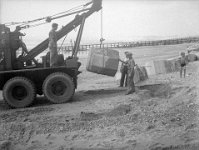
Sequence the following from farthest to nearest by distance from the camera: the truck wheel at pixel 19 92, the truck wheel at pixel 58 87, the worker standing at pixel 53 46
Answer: the worker standing at pixel 53 46 < the truck wheel at pixel 58 87 < the truck wheel at pixel 19 92

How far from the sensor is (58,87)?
32.7 feet

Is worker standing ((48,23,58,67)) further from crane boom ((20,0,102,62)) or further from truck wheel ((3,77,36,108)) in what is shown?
truck wheel ((3,77,36,108))

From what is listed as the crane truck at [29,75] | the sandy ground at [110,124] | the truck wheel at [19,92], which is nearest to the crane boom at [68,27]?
the crane truck at [29,75]

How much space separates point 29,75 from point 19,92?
60 centimetres

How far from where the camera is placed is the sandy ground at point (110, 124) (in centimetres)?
652

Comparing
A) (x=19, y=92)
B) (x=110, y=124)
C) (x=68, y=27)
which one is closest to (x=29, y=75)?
(x=19, y=92)

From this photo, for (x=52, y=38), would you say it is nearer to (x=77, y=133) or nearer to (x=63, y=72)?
(x=63, y=72)

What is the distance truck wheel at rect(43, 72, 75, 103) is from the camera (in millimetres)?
9758

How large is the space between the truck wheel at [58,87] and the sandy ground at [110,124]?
0.34 m

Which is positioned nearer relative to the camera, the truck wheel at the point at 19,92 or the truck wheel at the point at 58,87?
the truck wheel at the point at 19,92

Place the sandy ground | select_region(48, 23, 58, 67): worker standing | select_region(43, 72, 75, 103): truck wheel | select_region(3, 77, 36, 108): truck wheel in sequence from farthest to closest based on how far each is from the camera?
select_region(48, 23, 58, 67): worker standing
select_region(43, 72, 75, 103): truck wheel
select_region(3, 77, 36, 108): truck wheel
the sandy ground

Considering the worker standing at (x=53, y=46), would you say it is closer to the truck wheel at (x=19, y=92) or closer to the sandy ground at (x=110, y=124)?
the truck wheel at (x=19, y=92)

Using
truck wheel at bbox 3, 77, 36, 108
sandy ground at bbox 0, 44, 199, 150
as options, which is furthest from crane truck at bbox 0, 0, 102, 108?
sandy ground at bbox 0, 44, 199, 150

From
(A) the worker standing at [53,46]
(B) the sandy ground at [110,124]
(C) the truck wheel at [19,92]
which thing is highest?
(A) the worker standing at [53,46]
